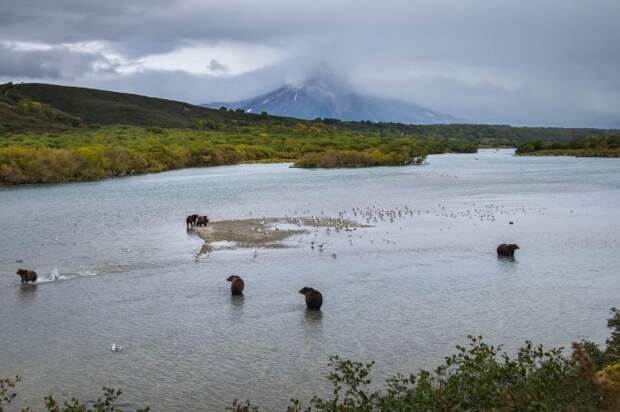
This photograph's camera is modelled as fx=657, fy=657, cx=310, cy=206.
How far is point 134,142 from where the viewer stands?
10756 centimetres

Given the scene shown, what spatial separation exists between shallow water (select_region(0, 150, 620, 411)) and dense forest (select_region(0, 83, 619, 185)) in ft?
119

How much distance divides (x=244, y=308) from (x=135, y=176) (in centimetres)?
7003

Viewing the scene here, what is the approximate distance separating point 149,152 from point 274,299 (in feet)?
273

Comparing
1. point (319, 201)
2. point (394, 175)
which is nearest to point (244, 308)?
point (319, 201)

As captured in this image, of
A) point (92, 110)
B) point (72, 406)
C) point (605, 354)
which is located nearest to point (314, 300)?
point (72, 406)

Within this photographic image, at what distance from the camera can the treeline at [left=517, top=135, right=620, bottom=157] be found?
132 m

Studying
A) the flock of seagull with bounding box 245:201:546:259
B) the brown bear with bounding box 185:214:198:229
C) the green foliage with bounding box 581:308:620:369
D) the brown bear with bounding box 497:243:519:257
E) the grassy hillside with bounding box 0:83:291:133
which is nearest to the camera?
the green foliage with bounding box 581:308:620:369

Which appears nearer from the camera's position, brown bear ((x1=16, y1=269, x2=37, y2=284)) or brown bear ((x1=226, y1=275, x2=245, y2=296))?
brown bear ((x1=226, y1=275, x2=245, y2=296))

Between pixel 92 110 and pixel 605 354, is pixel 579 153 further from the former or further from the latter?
pixel 605 354

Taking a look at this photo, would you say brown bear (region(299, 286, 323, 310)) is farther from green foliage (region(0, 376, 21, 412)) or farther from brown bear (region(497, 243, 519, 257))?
brown bear (region(497, 243, 519, 257))

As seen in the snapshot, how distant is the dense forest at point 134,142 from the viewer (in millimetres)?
78438

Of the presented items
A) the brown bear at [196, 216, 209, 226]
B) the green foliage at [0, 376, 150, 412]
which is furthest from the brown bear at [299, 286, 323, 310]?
the brown bear at [196, 216, 209, 226]

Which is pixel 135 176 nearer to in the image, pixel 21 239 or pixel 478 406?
pixel 21 239

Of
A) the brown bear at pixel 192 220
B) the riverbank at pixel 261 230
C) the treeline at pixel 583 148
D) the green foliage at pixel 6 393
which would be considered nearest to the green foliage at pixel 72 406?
the green foliage at pixel 6 393
